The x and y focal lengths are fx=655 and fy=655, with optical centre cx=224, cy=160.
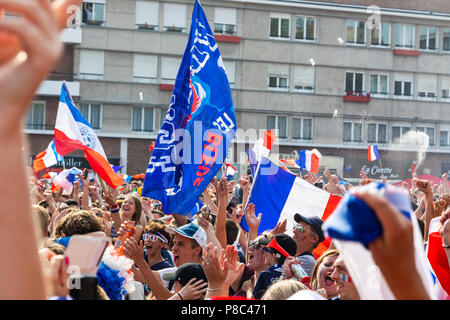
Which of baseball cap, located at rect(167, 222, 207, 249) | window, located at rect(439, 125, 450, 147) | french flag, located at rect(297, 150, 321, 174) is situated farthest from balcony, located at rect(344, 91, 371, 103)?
baseball cap, located at rect(167, 222, 207, 249)

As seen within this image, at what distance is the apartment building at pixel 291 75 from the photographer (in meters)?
33.2

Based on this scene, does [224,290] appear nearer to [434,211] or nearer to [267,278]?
[267,278]

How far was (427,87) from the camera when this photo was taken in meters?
37.3

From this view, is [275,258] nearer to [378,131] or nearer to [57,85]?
[57,85]

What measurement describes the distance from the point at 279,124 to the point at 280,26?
536cm

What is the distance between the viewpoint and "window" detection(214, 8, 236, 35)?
3428 centimetres

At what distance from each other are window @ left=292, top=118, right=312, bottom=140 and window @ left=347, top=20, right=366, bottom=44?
205 inches

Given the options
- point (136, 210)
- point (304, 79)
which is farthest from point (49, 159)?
point (304, 79)

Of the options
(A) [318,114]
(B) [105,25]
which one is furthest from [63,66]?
(A) [318,114]

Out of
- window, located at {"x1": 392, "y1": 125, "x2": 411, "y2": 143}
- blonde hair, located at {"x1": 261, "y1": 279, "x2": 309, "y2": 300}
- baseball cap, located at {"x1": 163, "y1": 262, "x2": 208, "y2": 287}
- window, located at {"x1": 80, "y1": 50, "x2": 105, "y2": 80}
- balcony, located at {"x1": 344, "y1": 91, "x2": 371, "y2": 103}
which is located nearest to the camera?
blonde hair, located at {"x1": 261, "y1": 279, "x2": 309, "y2": 300}

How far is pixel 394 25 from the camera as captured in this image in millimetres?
36969

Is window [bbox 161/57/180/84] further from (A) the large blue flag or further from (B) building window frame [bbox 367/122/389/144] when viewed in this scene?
(A) the large blue flag

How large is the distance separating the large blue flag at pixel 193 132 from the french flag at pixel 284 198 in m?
0.70
